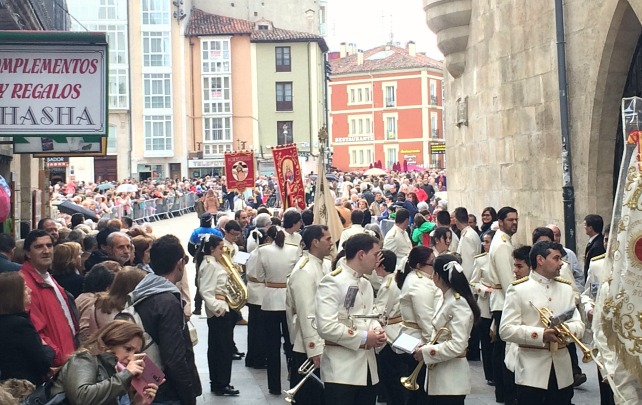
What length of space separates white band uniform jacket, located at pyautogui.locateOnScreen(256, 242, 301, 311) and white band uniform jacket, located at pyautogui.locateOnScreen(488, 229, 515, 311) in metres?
2.25

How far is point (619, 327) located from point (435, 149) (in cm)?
3054

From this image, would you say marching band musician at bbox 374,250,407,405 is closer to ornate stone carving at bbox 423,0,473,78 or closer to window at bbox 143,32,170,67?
ornate stone carving at bbox 423,0,473,78

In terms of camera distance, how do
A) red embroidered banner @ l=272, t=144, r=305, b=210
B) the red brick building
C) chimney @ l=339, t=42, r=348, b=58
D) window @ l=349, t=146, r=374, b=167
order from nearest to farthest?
1. red embroidered banner @ l=272, t=144, r=305, b=210
2. the red brick building
3. window @ l=349, t=146, r=374, b=167
4. chimney @ l=339, t=42, r=348, b=58

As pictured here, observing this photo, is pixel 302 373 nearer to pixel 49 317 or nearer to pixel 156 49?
pixel 49 317

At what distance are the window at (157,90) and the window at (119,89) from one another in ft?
4.29

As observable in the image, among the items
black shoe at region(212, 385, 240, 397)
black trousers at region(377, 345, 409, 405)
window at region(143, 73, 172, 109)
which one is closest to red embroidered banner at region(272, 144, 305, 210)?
black shoe at region(212, 385, 240, 397)

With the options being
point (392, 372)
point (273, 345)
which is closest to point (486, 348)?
point (392, 372)

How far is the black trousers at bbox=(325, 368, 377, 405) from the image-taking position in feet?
24.2

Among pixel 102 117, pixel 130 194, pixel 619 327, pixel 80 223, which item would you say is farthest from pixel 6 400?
pixel 130 194

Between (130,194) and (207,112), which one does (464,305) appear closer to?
(130,194)

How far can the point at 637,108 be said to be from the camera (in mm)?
6645

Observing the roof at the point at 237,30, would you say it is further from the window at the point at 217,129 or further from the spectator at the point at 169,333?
the spectator at the point at 169,333

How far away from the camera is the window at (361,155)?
9069 centimetres

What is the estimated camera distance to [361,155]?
91500mm
